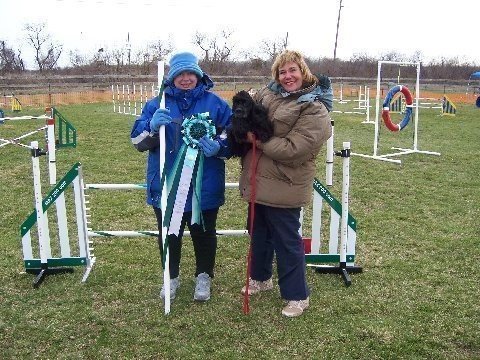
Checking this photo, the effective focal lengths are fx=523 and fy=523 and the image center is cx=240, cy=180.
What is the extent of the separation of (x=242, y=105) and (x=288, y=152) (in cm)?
41

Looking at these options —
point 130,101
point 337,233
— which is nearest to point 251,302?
point 337,233

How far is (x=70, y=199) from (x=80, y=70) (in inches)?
1340

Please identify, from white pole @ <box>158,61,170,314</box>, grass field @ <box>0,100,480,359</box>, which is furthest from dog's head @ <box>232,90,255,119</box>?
grass field @ <box>0,100,480,359</box>

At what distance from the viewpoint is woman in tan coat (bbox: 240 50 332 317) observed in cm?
324

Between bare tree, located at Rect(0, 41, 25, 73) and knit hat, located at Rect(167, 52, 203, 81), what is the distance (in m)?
39.6

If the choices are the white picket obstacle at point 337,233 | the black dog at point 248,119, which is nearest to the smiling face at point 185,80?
the black dog at point 248,119

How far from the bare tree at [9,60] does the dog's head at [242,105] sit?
3994 cm

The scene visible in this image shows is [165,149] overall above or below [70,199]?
above

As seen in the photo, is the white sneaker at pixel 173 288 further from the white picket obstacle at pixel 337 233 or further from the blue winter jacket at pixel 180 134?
the white picket obstacle at pixel 337 233

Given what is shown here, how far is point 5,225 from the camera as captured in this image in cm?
563

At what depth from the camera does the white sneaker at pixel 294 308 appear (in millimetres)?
3566

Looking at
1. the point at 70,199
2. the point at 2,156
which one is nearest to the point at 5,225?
the point at 70,199

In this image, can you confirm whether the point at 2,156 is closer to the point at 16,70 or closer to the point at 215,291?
the point at 215,291

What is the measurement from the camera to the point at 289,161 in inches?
130
